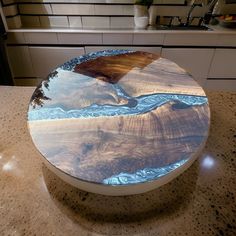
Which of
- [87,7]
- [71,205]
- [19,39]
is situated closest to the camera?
[71,205]

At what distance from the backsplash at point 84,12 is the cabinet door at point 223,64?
2.03ft

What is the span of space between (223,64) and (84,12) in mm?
1681

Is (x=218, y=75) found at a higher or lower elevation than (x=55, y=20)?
lower

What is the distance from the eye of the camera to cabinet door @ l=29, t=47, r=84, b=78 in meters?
2.12

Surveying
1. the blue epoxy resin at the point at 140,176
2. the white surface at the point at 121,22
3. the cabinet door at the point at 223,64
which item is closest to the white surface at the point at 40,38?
the white surface at the point at 121,22

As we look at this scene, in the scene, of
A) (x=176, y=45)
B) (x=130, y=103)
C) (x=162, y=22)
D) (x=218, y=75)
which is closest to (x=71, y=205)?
(x=130, y=103)

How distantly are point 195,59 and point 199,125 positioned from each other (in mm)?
1665

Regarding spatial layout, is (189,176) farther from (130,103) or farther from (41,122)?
(41,122)

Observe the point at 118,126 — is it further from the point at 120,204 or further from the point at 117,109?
the point at 120,204

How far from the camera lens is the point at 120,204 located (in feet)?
2.34

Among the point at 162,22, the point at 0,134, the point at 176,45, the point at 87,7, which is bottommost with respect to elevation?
the point at 0,134

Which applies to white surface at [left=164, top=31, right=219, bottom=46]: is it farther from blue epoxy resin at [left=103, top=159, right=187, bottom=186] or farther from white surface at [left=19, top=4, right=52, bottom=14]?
blue epoxy resin at [left=103, top=159, right=187, bottom=186]

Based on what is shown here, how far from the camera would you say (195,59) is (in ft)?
7.09

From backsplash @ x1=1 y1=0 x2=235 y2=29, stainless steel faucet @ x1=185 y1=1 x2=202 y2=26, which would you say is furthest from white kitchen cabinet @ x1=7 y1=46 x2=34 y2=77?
stainless steel faucet @ x1=185 y1=1 x2=202 y2=26
